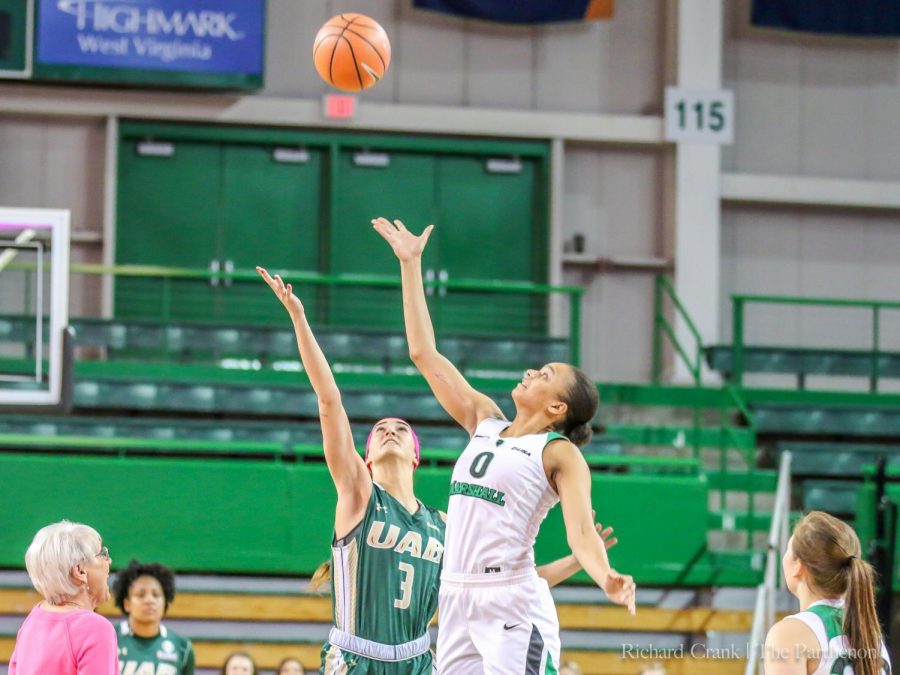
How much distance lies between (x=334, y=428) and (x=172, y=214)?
9.97 meters

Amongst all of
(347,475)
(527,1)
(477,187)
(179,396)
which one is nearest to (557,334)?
(477,187)

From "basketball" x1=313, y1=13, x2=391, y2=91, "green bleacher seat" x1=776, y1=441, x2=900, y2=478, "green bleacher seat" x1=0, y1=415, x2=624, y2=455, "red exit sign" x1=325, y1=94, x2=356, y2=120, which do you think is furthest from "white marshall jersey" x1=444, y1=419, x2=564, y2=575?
"red exit sign" x1=325, y1=94, x2=356, y2=120

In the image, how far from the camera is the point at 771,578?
8898 mm

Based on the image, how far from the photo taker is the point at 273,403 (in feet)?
37.1

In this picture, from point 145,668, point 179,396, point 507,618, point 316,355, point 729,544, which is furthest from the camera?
point 179,396

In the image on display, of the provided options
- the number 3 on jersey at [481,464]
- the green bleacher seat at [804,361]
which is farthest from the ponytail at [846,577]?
the green bleacher seat at [804,361]

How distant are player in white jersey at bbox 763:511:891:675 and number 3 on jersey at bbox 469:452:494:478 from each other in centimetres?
100

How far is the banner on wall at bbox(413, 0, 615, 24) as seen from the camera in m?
14.4

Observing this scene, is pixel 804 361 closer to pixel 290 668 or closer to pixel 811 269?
pixel 811 269

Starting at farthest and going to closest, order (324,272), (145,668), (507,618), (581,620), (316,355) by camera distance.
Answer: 1. (324,272)
2. (581,620)
3. (145,668)
4. (316,355)
5. (507,618)

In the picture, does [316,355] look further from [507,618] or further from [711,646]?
[711,646]

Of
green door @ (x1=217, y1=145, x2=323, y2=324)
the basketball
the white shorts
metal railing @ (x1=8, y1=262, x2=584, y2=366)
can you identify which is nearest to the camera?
the white shorts

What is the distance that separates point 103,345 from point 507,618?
8.35 metres

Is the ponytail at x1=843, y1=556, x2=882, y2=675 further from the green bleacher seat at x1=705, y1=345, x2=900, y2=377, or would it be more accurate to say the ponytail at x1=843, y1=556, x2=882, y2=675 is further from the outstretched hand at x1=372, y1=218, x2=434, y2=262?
the green bleacher seat at x1=705, y1=345, x2=900, y2=377
